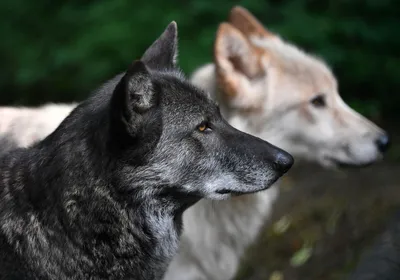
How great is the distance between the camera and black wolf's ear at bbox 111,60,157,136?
2.46m

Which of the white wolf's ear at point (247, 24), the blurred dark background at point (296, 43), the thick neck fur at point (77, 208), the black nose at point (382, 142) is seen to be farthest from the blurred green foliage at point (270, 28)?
the thick neck fur at point (77, 208)

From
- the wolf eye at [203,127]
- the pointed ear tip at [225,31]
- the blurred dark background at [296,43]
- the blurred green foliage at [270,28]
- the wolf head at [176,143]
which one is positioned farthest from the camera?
the blurred green foliage at [270,28]

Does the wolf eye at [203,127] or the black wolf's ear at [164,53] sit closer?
the wolf eye at [203,127]

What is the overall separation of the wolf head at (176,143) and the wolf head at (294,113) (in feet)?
3.47

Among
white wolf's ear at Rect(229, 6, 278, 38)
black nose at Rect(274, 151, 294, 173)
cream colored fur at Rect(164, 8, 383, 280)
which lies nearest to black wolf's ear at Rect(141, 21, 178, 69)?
black nose at Rect(274, 151, 294, 173)

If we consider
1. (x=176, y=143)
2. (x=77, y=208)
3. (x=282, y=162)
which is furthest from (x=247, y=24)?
(x=77, y=208)

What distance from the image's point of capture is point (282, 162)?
9.31 feet

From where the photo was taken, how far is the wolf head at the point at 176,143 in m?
2.56

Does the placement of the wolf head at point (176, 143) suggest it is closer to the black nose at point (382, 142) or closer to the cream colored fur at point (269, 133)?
the cream colored fur at point (269, 133)

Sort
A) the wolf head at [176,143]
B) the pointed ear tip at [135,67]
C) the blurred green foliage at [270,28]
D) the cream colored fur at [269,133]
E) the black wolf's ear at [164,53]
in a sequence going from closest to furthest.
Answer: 1. the pointed ear tip at [135,67]
2. the wolf head at [176,143]
3. the black wolf's ear at [164,53]
4. the cream colored fur at [269,133]
5. the blurred green foliage at [270,28]

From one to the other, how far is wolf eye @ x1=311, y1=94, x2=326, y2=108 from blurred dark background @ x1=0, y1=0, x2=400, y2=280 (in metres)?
1.16

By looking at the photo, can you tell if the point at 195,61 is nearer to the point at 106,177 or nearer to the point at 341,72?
the point at 341,72

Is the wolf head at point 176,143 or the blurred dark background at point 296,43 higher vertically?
the wolf head at point 176,143

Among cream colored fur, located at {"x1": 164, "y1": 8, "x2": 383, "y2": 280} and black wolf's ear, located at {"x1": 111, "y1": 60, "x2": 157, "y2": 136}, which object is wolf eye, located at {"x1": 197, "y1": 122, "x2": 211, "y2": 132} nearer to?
black wolf's ear, located at {"x1": 111, "y1": 60, "x2": 157, "y2": 136}
